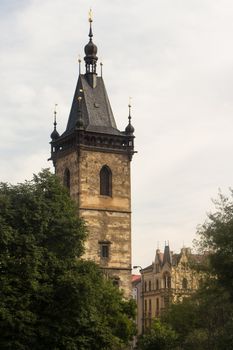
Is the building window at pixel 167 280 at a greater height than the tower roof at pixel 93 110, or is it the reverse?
the tower roof at pixel 93 110

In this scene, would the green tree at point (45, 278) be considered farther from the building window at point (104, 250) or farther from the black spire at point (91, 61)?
the black spire at point (91, 61)

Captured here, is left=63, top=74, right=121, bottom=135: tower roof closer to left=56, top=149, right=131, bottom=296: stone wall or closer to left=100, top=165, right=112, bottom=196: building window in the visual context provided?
left=56, top=149, right=131, bottom=296: stone wall

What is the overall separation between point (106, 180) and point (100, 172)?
0.90m

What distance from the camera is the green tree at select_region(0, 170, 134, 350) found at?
40.7 meters

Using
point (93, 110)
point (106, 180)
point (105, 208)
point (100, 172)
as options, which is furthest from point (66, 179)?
point (93, 110)

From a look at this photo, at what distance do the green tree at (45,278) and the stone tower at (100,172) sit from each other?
21451mm

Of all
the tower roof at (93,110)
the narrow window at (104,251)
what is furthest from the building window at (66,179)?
the narrow window at (104,251)

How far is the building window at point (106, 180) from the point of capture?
69.6 m

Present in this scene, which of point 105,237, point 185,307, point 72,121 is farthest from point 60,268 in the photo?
point 72,121

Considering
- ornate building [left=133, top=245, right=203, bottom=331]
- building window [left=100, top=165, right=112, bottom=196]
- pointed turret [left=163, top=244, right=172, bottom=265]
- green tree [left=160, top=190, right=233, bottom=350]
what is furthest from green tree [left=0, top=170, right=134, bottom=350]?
pointed turret [left=163, top=244, right=172, bottom=265]

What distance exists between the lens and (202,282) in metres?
50.0

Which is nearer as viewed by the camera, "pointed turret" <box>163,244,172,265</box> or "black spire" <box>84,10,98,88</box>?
"black spire" <box>84,10,98,88</box>

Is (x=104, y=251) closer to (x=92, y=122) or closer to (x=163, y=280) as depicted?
(x=92, y=122)

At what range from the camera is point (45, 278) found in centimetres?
4216
